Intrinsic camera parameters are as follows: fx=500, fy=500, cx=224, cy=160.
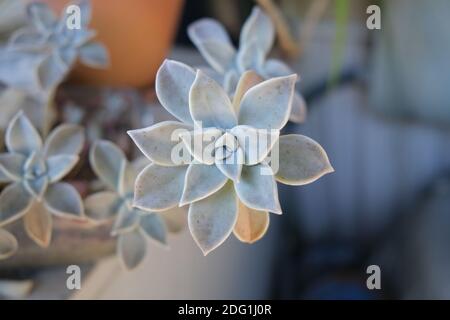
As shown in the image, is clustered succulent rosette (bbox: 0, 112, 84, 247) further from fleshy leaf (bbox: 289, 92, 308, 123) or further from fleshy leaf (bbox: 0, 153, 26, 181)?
fleshy leaf (bbox: 289, 92, 308, 123)

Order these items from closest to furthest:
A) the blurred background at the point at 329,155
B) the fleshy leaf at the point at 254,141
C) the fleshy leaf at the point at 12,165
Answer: the fleshy leaf at the point at 254,141, the fleshy leaf at the point at 12,165, the blurred background at the point at 329,155

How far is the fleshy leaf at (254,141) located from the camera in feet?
0.84

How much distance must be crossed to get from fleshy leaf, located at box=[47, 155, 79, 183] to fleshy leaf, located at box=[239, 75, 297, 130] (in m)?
0.15

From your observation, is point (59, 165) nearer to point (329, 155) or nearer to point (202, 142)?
point (202, 142)

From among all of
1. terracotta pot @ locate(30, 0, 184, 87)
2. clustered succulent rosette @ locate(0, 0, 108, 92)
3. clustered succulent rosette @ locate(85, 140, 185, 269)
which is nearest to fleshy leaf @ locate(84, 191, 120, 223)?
clustered succulent rosette @ locate(85, 140, 185, 269)

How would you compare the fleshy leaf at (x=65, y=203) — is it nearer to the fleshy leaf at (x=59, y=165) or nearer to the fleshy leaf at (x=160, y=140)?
the fleshy leaf at (x=59, y=165)

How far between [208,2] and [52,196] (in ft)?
1.73

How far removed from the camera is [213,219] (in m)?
0.27

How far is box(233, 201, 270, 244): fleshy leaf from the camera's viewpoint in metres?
0.29

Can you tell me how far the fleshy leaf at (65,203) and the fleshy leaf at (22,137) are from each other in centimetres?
4

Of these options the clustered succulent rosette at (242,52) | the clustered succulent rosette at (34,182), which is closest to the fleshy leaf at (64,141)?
the clustered succulent rosette at (34,182)

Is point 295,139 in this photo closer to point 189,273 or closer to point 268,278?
point 189,273

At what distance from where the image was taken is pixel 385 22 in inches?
35.4
